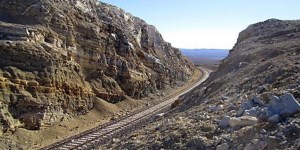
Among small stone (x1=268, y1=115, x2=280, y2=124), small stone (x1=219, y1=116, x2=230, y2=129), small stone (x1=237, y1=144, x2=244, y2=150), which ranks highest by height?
small stone (x1=268, y1=115, x2=280, y2=124)

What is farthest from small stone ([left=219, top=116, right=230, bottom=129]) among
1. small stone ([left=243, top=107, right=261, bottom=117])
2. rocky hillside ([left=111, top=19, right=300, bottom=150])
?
small stone ([left=243, top=107, right=261, bottom=117])

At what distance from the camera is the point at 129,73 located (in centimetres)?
4331

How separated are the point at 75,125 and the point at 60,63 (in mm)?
4995

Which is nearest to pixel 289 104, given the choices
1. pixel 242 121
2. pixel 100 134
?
pixel 242 121

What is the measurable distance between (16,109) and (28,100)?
101 centimetres

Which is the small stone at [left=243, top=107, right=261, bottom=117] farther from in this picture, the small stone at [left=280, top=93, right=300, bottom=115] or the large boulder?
the small stone at [left=280, top=93, right=300, bottom=115]

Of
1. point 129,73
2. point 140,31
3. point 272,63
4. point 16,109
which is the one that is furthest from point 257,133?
point 140,31

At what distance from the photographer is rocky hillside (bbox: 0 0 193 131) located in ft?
87.3

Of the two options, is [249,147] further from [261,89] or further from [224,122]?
[261,89]

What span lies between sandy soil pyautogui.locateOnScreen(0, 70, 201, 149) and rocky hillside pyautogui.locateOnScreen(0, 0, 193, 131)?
1.93ft

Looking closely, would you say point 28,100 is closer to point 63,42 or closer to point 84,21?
point 63,42

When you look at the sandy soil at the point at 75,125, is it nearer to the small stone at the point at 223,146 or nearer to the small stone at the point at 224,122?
the small stone at the point at 224,122

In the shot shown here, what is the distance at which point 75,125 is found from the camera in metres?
30.7

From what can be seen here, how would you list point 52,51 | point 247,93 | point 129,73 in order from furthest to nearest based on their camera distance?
1. point 129,73
2. point 52,51
3. point 247,93
